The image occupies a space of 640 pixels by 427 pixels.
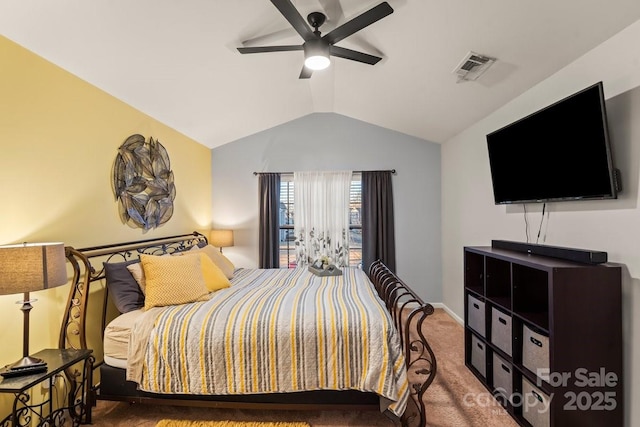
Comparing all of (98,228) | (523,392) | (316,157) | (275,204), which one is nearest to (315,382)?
(523,392)

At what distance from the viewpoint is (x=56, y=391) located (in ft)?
7.06

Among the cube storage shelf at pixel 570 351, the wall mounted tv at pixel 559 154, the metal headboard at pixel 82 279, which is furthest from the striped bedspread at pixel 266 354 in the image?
the wall mounted tv at pixel 559 154

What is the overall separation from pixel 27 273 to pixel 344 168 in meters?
3.75

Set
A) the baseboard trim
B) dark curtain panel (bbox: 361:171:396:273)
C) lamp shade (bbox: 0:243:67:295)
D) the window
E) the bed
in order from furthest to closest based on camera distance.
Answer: the window < dark curtain panel (bbox: 361:171:396:273) < the baseboard trim < the bed < lamp shade (bbox: 0:243:67:295)

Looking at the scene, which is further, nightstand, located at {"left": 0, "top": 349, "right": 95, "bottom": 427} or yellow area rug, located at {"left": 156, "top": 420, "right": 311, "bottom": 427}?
yellow area rug, located at {"left": 156, "top": 420, "right": 311, "bottom": 427}

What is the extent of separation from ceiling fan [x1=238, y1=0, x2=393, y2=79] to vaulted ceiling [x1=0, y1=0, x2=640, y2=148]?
22 cm

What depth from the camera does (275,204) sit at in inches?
185

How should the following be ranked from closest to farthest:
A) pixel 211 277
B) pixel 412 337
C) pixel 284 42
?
1. pixel 284 42
2. pixel 211 277
3. pixel 412 337

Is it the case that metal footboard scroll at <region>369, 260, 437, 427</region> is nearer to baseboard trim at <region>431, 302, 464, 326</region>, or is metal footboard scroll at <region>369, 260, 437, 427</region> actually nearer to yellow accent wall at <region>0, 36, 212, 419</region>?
baseboard trim at <region>431, 302, 464, 326</region>

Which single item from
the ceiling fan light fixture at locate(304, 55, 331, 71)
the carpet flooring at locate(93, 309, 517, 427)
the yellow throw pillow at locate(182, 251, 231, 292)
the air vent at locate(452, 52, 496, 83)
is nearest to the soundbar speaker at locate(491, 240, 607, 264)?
the carpet flooring at locate(93, 309, 517, 427)

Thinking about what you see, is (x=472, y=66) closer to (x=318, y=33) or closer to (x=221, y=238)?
(x=318, y=33)

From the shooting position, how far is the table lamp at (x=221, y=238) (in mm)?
4387

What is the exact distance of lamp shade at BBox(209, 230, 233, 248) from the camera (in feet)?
14.4

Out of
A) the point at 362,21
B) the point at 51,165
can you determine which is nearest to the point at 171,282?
the point at 51,165
